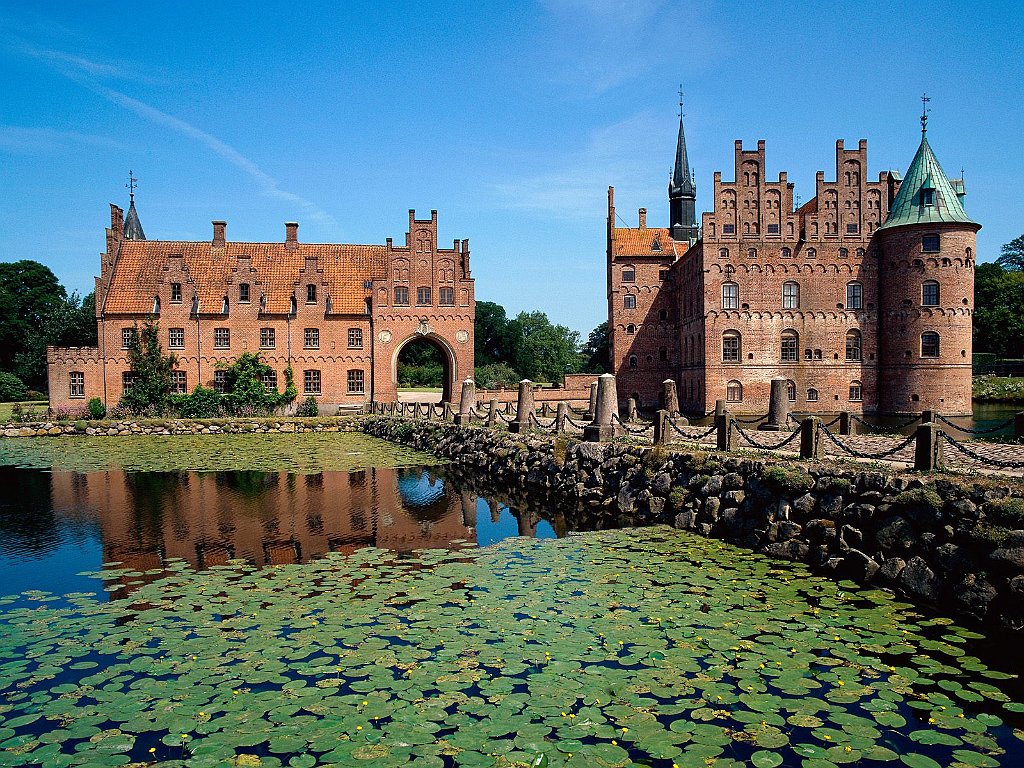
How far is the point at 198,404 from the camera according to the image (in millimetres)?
38281

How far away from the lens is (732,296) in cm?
3950

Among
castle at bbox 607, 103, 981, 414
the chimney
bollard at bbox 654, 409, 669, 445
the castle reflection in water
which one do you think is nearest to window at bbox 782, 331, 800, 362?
castle at bbox 607, 103, 981, 414

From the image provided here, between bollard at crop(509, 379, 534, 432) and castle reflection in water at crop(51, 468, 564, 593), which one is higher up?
bollard at crop(509, 379, 534, 432)

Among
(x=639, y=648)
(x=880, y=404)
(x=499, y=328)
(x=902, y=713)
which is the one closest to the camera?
(x=902, y=713)

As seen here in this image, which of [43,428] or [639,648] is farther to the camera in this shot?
[43,428]

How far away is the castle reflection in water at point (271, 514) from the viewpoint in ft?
39.4

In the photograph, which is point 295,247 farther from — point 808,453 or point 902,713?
point 902,713

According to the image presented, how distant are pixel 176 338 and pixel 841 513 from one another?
3879cm

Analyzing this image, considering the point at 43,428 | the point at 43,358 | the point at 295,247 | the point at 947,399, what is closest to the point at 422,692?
the point at 43,428

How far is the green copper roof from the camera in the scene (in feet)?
119

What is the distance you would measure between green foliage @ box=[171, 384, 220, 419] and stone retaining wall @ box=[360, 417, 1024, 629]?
27582 millimetres

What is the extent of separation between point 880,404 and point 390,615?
3824cm

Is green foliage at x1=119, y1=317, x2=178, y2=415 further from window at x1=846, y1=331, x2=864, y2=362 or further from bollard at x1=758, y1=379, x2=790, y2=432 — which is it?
window at x1=846, y1=331, x2=864, y2=362

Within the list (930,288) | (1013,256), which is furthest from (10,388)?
(1013,256)
